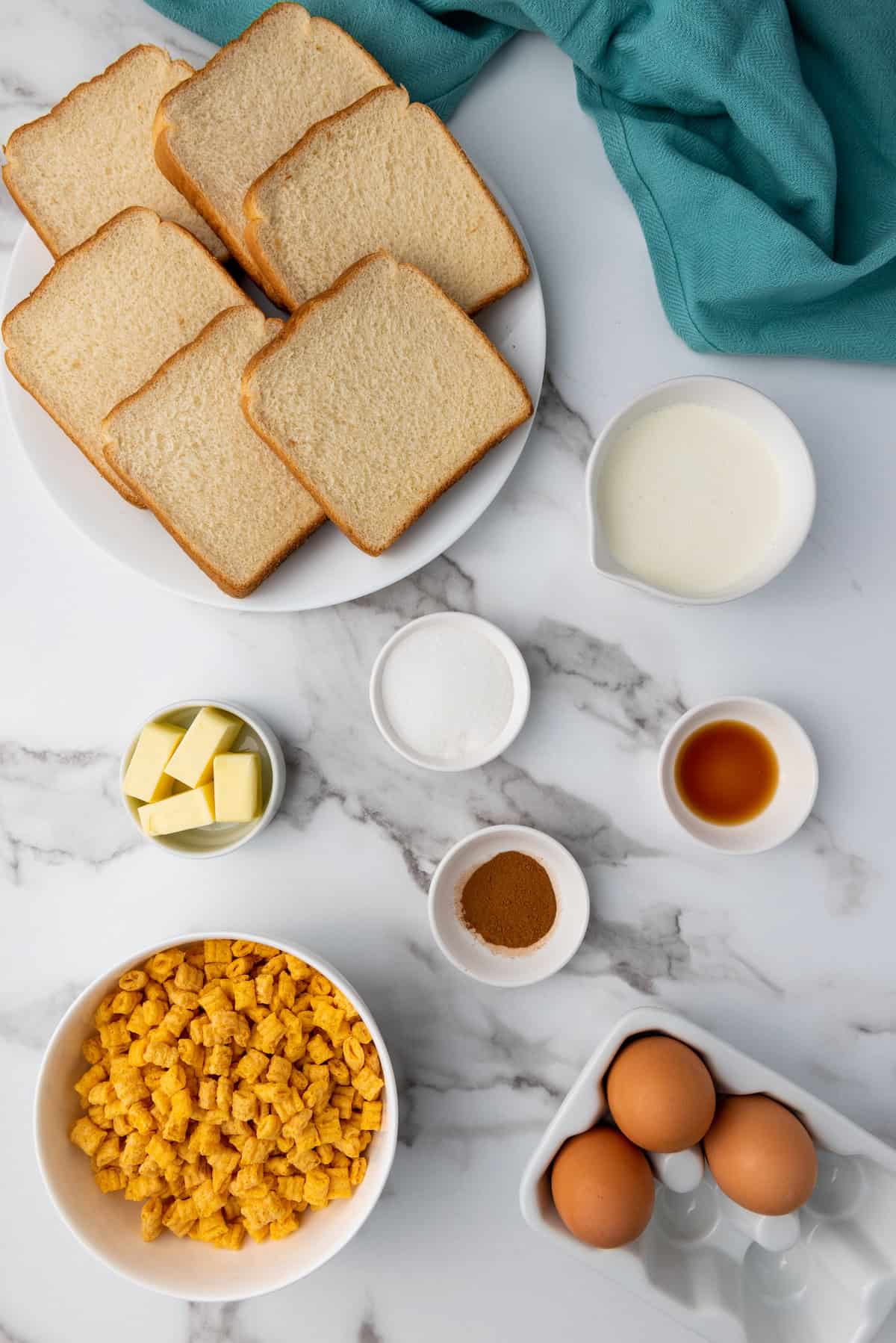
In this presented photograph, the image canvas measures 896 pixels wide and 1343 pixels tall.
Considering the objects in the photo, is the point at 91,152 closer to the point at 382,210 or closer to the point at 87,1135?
the point at 382,210

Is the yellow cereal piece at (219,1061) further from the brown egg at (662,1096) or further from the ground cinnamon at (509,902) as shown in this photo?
the brown egg at (662,1096)

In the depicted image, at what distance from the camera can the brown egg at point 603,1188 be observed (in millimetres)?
1189

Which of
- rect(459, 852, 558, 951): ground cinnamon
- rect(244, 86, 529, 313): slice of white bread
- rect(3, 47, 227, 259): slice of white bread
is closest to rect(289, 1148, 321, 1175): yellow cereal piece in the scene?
rect(459, 852, 558, 951): ground cinnamon

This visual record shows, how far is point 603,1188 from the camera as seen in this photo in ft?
3.92

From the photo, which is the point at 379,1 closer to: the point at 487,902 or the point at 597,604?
the point at 597,604

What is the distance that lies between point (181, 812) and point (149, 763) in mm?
85

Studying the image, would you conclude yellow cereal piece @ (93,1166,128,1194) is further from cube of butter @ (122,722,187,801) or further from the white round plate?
the white round plate

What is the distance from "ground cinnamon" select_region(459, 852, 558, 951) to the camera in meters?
1.41

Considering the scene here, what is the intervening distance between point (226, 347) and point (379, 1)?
545 mm

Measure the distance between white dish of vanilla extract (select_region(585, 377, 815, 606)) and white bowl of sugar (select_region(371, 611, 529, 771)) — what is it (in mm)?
235

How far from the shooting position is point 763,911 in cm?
145

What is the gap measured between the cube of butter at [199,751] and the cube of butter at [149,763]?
0.5 inches

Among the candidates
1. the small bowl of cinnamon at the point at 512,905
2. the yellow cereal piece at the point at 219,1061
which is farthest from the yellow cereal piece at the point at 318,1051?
the small bowl of cinnamon at the point at 512,905

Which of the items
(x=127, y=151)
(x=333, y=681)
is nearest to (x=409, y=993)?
(x=333, y=681)
